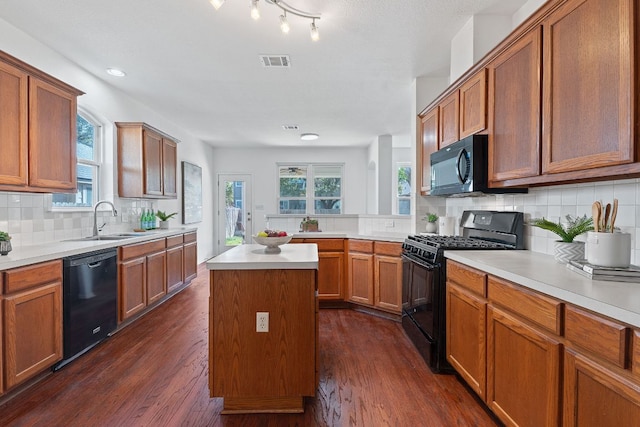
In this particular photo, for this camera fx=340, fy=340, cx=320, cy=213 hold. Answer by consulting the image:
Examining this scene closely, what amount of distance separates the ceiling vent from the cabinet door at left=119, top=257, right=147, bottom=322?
2.31 m

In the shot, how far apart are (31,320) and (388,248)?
9.37 ft

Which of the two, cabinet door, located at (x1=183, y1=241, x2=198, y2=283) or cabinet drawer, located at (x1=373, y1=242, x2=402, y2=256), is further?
cabinet door, located at (x1=183, y1=241, x2=198, y2=283)

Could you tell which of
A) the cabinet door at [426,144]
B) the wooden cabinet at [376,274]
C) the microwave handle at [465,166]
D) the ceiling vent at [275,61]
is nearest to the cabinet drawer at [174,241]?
the wooden cabinet at [376,274]

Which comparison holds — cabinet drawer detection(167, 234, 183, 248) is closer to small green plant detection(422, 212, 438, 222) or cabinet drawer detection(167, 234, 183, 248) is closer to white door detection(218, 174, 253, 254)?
small green plant detection(422, 212, 438, 222)

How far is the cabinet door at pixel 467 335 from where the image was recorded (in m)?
1.85

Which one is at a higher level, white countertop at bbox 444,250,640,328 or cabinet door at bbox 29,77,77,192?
cabinet door at bbox 29,77,77,192

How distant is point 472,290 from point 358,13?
205 cm

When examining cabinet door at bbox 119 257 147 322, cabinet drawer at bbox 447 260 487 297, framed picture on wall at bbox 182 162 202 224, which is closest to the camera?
cabinet drawer at bbox 447 260 487 297

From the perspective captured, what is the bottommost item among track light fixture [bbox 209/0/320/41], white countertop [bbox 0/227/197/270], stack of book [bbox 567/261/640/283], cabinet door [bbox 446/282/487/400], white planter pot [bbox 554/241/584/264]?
cabinet door [bbox 446/282/487/400]

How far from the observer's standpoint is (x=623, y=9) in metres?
1.33

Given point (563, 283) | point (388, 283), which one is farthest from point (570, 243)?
point (388, 283)

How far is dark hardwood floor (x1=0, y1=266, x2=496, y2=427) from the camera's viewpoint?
186cm

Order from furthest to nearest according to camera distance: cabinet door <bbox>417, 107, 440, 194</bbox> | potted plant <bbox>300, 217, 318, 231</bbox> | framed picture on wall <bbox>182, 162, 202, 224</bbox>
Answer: framed picture on wall <bbox>182, 162, 202, 224</bbox> → potted plant <bbox>300, 217, 318, 231</bbox> → cabinet door <bbox>417, 107, 440, 194</bbox>

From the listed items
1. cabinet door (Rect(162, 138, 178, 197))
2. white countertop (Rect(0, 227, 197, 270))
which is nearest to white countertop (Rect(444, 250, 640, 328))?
white countertop (Rect(0, 227, 197, 270))
